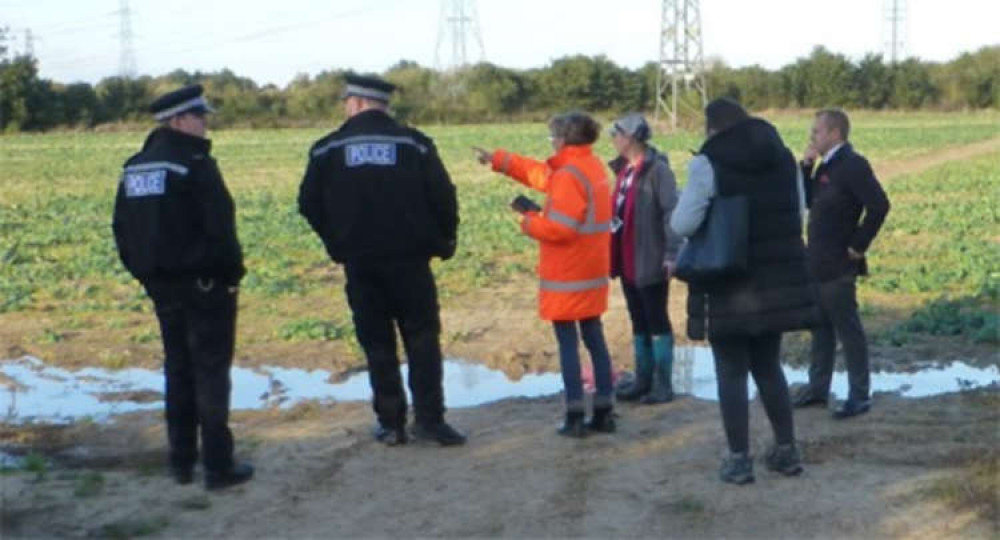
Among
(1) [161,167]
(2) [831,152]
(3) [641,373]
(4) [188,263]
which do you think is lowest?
(3) [641,373]

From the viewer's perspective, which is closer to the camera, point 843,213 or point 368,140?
point 368,140

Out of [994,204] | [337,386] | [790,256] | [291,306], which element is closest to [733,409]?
[790,256]

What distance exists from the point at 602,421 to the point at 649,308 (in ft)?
3.17

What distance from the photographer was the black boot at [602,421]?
7.91m

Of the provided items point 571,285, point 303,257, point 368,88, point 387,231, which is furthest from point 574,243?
point 303,257

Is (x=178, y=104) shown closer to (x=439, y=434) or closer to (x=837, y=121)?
(x=439, y=434)

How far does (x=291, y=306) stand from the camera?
543 inches

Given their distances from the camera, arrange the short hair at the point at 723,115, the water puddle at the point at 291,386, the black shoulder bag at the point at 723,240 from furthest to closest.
Answer: 1. the water puddle at the point at 291,386
2. the short hair at the point at 723,115
3. the black shoulder bag at the point at 723,240

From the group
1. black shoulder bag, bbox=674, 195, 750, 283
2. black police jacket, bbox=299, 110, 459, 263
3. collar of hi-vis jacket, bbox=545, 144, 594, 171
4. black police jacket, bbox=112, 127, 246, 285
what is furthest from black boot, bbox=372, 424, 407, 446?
black shoulder bag, bbox=674, 195, 750, 283

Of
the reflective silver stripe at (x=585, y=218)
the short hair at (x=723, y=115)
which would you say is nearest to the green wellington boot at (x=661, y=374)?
the reflective silver stripe at (x=585, y=218)

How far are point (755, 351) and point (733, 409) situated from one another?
31 cm

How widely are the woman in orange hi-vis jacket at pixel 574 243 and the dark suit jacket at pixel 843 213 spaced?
1354 millimetres

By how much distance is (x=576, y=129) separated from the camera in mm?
7691

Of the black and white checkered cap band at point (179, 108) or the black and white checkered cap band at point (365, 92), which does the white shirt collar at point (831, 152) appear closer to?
the black and white checkered cap band at point (365, 92)
